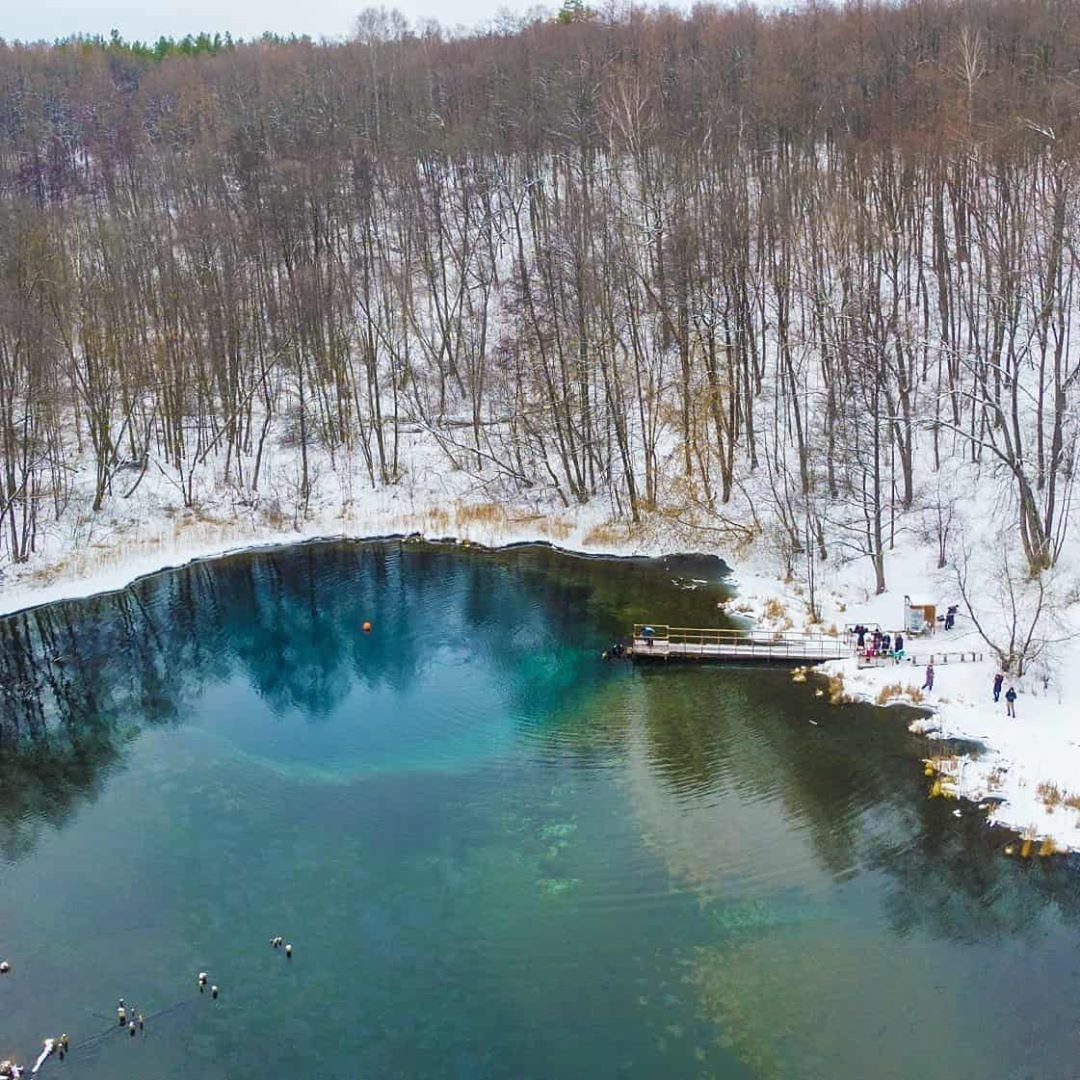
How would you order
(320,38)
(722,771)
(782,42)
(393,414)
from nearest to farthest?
1. (722,771)
2. (393,414)
3. (782,42)
4. (320,38)

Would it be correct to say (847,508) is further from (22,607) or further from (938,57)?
(938,57)

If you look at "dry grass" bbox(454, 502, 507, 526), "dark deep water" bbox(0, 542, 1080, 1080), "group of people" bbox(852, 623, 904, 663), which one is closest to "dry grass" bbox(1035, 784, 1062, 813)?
"dark deep water" bbox(0, 542, 1080, 1080)

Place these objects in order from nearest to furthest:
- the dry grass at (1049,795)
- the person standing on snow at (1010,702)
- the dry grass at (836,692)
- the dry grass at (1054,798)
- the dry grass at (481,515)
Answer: the dry grass at (1054,798) → the dry grass at (1049,795) → the person standing on snow at (1010,702) → the dry grass at (836,692) → the dry grass at (481,515)

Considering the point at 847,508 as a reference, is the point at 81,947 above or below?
below

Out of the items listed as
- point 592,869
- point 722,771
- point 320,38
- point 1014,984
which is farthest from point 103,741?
point 320,38

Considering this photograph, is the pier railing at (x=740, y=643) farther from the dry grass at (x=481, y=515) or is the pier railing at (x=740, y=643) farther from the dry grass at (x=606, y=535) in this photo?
the dry grass at (x=481, y=515)

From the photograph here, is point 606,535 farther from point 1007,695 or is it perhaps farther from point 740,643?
point 1007,695

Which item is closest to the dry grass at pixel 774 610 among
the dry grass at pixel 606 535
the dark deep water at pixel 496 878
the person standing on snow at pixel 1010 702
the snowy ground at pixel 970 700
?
the snowy ground at pixel 970 700
